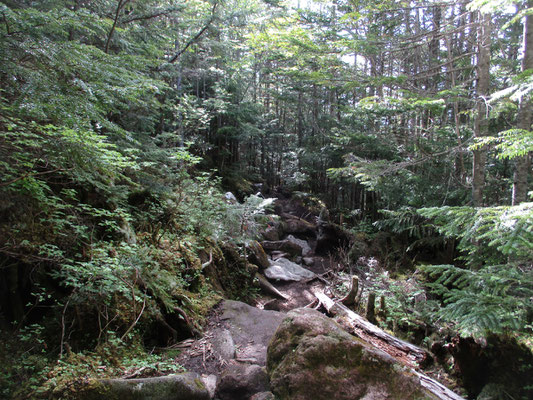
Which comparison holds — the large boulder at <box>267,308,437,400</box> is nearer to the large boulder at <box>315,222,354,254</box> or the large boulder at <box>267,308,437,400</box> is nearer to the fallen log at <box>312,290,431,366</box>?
the fallen log at <box>312,290,431,366</box>

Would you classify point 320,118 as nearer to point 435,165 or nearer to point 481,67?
point 435,165

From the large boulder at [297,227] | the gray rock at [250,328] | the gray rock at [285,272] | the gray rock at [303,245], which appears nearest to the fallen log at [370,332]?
the gray rock at [250,328]

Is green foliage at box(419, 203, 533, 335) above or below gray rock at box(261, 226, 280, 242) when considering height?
above

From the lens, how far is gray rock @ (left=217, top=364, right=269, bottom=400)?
359 centimetres

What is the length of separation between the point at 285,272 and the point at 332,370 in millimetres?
7652

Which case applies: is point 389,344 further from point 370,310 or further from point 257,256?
point 257,256

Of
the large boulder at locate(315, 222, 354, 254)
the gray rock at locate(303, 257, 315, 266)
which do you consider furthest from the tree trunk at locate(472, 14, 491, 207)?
the gray rock at locate(303, 257, 315, 266)

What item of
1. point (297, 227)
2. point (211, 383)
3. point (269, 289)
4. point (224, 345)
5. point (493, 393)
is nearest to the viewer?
point (211, 383)

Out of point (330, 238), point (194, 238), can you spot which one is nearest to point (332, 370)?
point (194, 238)

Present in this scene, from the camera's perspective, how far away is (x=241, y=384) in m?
3.64

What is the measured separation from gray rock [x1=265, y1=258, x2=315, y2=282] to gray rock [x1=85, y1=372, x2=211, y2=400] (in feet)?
23.4

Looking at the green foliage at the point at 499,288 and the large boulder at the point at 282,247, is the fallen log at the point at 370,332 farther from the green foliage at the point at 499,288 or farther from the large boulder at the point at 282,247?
the large boulder at the point at 282,247

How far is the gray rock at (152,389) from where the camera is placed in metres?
2.76

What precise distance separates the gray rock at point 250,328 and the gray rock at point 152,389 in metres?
1.65
